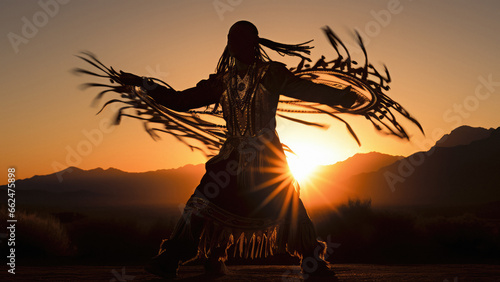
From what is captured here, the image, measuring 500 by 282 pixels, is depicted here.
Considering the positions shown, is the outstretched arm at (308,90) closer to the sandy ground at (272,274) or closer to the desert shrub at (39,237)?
the sandy ground at (272,274)

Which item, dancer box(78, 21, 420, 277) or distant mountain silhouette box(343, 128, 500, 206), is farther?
distant mountain silhouette box(343, 128, 500, 206)

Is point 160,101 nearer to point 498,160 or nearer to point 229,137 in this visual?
point 229,137

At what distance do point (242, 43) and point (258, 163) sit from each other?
3.68 feet

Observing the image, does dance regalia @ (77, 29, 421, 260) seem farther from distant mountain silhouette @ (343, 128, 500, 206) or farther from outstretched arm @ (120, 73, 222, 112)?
distant mountain silhouette @ (343, 128, 500, 206)

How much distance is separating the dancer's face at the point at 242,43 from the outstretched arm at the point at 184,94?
0.37 m

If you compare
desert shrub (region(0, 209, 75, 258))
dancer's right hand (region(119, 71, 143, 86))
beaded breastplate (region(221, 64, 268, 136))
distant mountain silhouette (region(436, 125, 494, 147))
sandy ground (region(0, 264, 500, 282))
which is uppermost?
distant mountain silhouette (region(436, 125, 494, 147))

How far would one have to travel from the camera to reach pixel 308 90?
4293 millimetres

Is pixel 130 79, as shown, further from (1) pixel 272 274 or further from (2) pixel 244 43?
(1) pixel 272 274

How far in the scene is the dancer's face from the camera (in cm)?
445

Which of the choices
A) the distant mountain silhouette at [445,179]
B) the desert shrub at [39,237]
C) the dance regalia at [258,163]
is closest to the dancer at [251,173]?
the dance regalia at [258,163]

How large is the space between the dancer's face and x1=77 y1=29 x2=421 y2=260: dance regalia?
4.7 inches

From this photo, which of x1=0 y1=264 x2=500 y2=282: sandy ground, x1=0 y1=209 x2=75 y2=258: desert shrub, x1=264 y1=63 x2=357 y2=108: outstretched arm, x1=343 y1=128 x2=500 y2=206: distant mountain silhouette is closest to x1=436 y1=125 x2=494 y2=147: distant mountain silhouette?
x1=343 y1=128 x2=500 y2=206: distant mountain silhouette

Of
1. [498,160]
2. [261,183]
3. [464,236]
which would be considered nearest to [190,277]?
[261,183]

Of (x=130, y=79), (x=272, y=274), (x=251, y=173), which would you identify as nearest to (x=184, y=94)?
(x=130, y=79)
